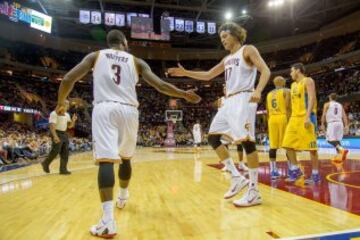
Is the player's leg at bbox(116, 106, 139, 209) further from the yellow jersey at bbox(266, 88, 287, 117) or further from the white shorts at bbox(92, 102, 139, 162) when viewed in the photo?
the yellow jersey at bbox(266, 88, 287, 117)

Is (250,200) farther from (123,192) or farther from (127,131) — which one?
(127,131)

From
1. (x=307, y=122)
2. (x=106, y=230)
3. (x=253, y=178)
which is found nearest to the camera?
(x=106, y=230)

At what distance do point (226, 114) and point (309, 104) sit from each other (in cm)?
173

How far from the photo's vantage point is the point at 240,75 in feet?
12.4

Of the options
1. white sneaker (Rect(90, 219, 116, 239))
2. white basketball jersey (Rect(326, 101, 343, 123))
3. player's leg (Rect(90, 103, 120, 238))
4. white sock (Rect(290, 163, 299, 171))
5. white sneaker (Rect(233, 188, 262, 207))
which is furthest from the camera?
white basketball jersey (Rect(326, 101, 343, 123))

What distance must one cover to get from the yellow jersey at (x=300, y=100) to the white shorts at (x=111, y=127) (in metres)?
3.07

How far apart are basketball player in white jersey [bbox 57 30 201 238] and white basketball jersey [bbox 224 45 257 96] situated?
79cm

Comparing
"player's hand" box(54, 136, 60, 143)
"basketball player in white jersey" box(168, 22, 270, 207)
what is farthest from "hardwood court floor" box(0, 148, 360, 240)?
"player's hand" box(54, 136, 60, 143)

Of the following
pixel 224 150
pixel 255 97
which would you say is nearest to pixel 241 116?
pixel 255 97

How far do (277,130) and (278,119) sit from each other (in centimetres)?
20

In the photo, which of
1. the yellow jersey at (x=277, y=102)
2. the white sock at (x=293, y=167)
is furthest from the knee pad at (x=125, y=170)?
the yellow jersey at (x=277, y=102)

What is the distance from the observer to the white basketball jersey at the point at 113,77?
294 cm

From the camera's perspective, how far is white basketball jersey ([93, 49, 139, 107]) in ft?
9.63

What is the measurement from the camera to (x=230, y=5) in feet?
78.8
